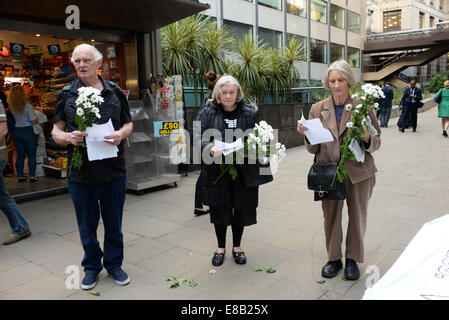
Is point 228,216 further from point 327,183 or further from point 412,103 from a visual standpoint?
point 412,103

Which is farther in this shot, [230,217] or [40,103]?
[40,103]

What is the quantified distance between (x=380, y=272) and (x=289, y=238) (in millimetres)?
1048

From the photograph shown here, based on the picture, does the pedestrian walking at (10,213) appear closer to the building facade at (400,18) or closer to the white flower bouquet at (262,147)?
the white flower bouquet at (262,147)

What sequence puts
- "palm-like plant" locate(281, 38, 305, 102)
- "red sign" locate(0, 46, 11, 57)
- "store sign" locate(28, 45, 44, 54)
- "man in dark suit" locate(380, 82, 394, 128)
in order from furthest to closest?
"man in dark suit" locate(380, 82, 394, 128) → "palm-like plant" locate(281, 38, 305, 102) → "store sign" locate(28, 45, 44, 54) → "red sign" locate(0, 46, 11, 57)

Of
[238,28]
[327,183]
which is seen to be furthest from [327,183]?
[238,28]

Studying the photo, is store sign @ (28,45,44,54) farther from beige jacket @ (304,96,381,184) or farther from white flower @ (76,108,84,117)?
beige jacket @ (304,96,381,184)

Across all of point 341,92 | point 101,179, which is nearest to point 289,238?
point 341,92

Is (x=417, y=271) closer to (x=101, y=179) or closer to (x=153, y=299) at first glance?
(x=153, y=299)

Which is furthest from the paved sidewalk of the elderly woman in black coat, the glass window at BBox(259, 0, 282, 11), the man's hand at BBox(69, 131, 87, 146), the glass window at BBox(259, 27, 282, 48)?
the glass window at BBox(259, 0, 282, 11)

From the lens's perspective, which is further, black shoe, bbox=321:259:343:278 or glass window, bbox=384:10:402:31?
glass window, bbox=384:10:402:31

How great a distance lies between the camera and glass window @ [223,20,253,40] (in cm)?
1862

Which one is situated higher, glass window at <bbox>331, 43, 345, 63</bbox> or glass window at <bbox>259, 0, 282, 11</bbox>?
glass window at <bbox>259, 0, 282, 11</bbox>

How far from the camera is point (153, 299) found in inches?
109

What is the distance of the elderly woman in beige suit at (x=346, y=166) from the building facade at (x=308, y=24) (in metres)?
12.8
